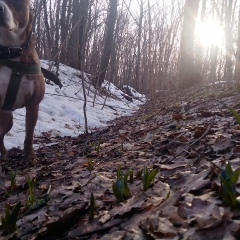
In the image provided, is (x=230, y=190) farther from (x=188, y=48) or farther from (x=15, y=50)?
(x=188, y=48)

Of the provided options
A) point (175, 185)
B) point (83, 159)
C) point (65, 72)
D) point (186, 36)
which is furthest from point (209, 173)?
point (186, 36)

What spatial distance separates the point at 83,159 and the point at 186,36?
1272cm

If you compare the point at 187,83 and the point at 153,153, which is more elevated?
the point at 187,83

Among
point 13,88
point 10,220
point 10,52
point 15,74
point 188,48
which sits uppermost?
point 188,48

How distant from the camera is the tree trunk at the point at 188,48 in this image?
14.8 metres

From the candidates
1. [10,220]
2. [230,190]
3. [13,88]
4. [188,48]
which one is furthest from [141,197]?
[188,48]

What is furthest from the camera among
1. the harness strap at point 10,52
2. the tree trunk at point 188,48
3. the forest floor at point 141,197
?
the tree trunk at point 188,48

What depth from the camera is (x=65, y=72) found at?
576 inches

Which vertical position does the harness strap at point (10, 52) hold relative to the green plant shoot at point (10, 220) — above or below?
above

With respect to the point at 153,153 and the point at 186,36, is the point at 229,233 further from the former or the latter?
the point at 186,36

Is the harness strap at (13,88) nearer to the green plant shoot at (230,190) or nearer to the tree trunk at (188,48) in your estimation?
the green plant shoot at (230,190)

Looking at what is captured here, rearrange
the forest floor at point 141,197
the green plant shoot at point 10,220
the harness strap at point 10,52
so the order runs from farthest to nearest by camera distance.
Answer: the harness strap at point 10,52
the green plant shoot at point 10,220
the forest floor at point 141,197

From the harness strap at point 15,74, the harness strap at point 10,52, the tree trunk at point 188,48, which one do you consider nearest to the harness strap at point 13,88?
the harness strap at point 15,74

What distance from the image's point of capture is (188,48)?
1502 cm
